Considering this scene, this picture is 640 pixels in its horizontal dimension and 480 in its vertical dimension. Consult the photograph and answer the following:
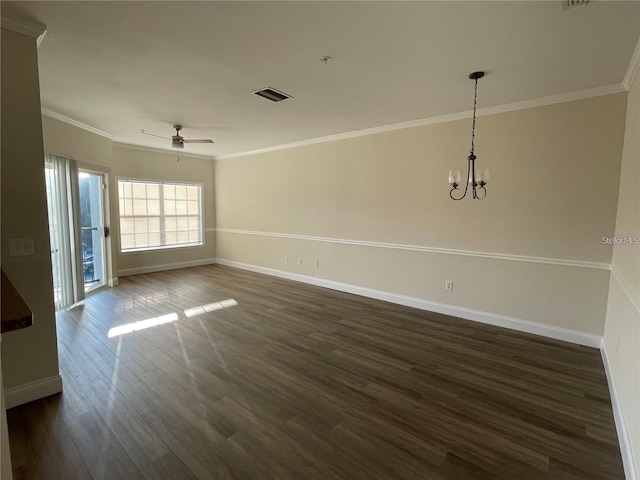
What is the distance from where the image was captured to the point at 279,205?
6453 millimetres

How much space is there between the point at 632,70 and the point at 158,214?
772 cm

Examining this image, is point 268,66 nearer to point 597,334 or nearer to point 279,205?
point 279,205

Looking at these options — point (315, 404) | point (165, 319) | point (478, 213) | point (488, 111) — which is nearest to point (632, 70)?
point (488, 111)

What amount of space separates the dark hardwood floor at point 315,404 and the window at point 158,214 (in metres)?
2.97

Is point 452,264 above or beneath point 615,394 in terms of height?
above

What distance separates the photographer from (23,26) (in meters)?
2.19

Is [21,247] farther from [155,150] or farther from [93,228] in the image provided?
[155,150]

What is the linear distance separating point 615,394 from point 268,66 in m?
3.79

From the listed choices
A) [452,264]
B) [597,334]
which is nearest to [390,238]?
[452,264]

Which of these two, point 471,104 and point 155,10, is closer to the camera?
point 155,10

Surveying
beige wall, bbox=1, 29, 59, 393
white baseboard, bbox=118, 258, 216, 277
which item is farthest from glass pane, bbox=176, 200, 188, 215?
beige wall, bbox=1, 29, 59, 393

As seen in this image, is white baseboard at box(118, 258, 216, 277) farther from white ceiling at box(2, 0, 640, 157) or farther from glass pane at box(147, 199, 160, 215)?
white ceiling at box(2, 0, 640, 157)

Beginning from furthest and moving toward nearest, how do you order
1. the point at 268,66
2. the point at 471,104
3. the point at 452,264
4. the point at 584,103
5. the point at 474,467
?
the point at 452,264, the point at 471,104, the point at 584,103, the point at 268,66, the point at 474,467

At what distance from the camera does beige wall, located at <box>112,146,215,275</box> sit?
6.34 m
